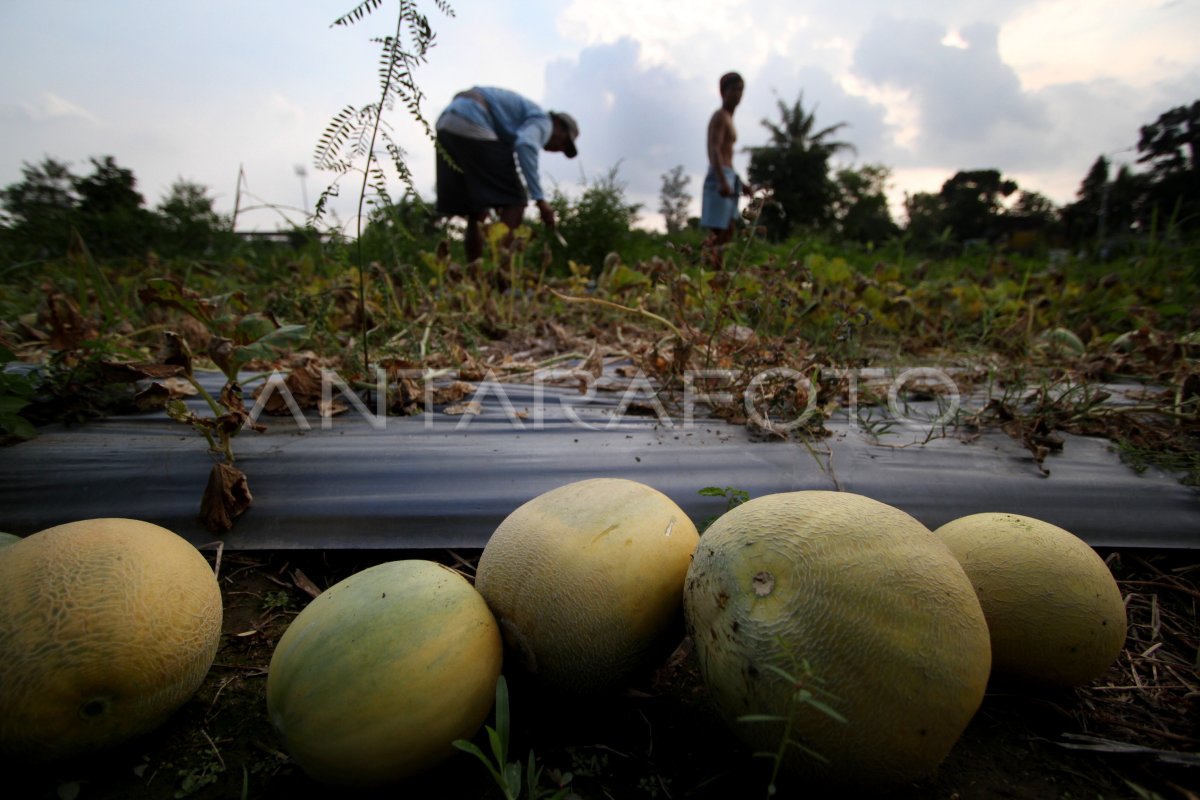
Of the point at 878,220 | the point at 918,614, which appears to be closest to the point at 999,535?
the point at 918,614

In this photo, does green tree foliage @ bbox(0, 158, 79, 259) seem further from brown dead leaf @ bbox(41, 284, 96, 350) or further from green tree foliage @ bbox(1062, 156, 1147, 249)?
Answer: green tree foliage @ bbox(1062, 156, 1147, 249)

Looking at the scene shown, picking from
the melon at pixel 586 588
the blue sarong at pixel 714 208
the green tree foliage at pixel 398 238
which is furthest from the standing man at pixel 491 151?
the melon at pixel 586 588

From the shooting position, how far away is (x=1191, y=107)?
6953 mm

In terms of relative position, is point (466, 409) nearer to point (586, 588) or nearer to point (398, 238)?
point (586, 588)

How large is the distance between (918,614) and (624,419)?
4.27 feet

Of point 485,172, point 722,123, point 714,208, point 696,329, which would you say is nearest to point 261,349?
point 696,329

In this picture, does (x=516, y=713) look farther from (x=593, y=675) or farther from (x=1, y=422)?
(x=1, y=422)

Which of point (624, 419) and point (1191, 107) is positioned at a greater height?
point (1191, 107)

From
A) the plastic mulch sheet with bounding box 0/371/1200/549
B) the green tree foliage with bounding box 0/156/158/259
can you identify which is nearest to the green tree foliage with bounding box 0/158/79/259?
the green tree foliage with bounding box 0/156/158/259

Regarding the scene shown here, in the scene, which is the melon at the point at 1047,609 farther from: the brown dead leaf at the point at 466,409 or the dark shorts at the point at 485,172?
the dark shorts at the point at 485,172

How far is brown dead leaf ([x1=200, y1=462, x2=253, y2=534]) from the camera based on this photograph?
1.54m

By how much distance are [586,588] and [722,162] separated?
5894 millimetres

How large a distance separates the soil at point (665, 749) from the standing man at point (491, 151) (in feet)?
15.1

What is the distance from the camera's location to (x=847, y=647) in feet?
2.81
